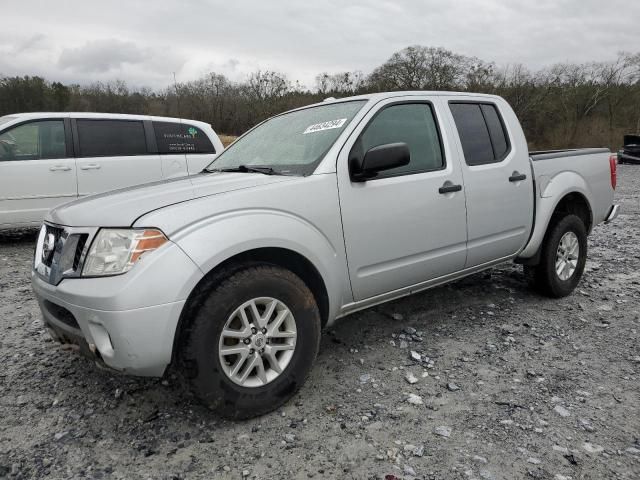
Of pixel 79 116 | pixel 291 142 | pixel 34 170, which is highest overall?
pixel 79 116

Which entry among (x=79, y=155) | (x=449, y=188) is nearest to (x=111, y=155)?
(x=79, y=155)

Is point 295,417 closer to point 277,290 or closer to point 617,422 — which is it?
point 277,290

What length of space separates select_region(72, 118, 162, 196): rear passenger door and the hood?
4411 mm

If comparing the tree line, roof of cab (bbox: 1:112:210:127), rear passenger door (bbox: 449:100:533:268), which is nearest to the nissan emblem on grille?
rear passenger door (bbox: 449:100:533:268)

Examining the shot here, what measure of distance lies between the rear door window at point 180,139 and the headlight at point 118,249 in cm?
549

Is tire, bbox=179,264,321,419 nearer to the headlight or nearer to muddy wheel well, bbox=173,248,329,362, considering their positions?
muddy wheel well, bbox=173,248,329,362

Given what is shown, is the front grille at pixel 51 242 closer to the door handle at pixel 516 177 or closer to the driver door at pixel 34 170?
the door handle at pixel 516 177

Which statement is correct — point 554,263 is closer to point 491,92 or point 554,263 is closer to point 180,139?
point 180,139

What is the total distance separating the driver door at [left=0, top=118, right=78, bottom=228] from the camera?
20.3 feet

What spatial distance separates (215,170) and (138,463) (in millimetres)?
1938

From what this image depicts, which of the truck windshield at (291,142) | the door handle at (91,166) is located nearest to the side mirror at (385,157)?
the truck windshield at (291,142)

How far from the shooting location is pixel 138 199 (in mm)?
2404

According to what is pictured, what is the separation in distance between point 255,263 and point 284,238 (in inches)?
7.8

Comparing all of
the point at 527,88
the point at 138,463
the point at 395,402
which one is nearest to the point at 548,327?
the point at 395,402
